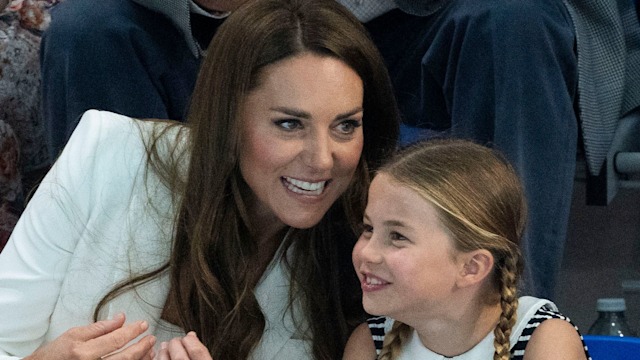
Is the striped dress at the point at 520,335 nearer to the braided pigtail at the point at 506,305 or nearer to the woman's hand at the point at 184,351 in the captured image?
the braided pigtail at the point at 506,305

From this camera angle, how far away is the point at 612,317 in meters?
2.29

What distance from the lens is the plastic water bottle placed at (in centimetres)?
228

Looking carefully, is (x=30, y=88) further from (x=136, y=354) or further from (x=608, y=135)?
(x=608, y=135)

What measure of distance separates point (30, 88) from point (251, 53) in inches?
32.1

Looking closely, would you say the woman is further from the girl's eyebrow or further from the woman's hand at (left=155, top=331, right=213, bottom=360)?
the woman's hand at (left=155, top=331, right=213, bottom=360)

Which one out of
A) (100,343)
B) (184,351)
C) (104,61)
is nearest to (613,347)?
(184,351)

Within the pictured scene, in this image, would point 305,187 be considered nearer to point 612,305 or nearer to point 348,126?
point 348,126

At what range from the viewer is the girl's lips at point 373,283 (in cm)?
150

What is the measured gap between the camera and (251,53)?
162cm

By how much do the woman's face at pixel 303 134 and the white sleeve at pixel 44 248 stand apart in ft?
0.76

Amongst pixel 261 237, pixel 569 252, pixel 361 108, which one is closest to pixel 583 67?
pixel 361 108

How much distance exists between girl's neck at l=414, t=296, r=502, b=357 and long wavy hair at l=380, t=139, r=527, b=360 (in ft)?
0.09

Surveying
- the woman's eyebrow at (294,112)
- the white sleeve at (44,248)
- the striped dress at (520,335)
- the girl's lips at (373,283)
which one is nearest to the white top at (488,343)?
the striped dress at (520,335)

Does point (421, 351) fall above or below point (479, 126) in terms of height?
below
